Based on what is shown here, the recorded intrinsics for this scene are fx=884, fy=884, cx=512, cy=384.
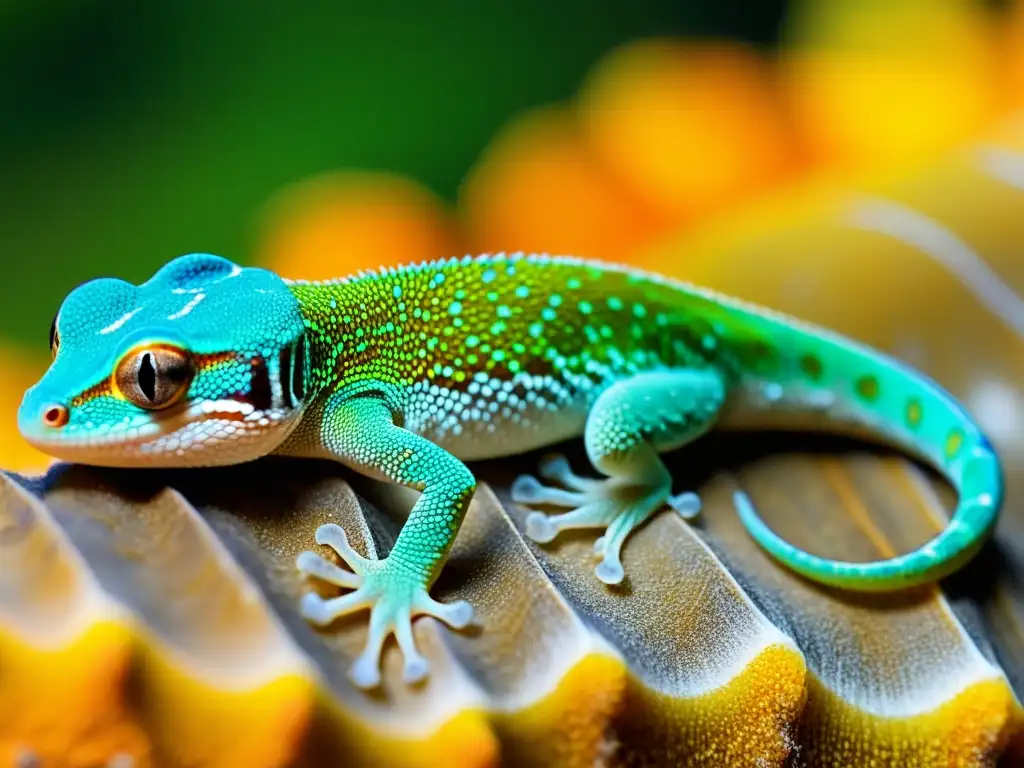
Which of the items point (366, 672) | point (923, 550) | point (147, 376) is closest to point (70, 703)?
point (366, 672)

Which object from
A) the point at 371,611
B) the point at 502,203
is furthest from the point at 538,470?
the point at 502,203

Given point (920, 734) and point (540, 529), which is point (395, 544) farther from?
point (920, 734)

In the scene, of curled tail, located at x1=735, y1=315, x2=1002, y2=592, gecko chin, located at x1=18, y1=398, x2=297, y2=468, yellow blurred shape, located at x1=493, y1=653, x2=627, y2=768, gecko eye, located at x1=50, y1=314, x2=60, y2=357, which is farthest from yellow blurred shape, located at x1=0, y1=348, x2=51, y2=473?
curled tail, located at x1=735, y1=315, x2=1002, y2=592

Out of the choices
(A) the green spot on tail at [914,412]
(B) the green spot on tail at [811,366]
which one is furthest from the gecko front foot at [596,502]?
(A) the green spot on tail at [914,412]

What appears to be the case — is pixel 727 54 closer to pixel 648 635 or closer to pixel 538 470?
pixel 538 470

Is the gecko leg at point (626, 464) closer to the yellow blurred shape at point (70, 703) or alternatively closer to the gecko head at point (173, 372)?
the gecko head at point (173, 372)

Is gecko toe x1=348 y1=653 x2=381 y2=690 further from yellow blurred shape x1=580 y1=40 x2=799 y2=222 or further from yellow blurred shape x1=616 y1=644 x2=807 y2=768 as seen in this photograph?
yellow blurred shape x1=580 y1=40 x2=799 y2=222
